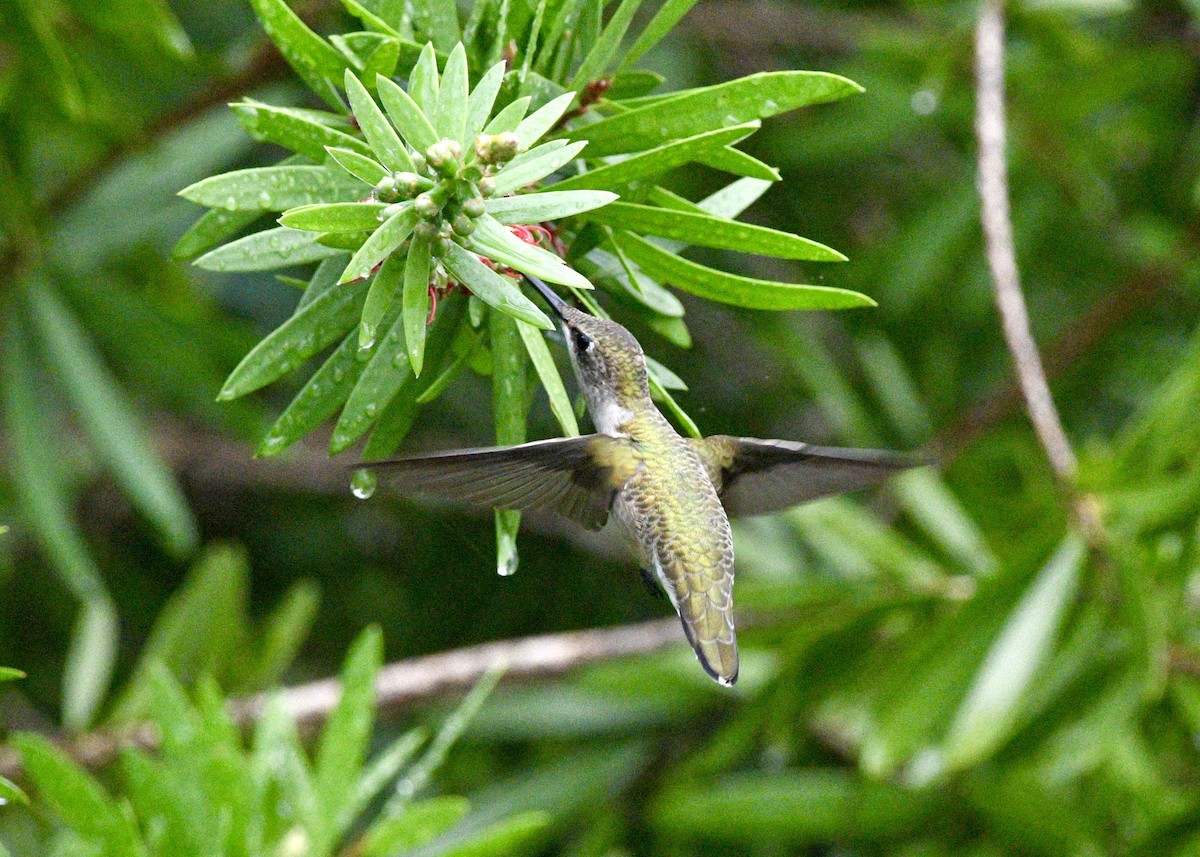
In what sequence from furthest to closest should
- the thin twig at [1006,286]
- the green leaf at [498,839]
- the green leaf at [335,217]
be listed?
the thin twig at [1006,286] < the green leaf at [498,839] < the green leaf at [335,217]

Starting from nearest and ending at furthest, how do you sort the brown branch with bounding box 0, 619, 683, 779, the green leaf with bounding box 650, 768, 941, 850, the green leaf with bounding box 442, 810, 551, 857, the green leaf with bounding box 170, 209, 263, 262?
the green leaf with bounding box 170, 209, 263, 262 < the green leaf with bounding box 442, 810, 551, 857 < the brown branch with bounding box 0, 619, 683, 779 < the green leaf with bounding box 650, 768, 941, 850

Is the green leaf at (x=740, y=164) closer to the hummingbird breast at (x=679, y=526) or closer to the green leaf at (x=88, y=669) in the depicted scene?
the hummingbird breast at (x=679, y=526)

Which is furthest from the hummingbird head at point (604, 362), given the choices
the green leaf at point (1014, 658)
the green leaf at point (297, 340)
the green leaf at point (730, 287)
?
the green leaf at point (1014, 658)

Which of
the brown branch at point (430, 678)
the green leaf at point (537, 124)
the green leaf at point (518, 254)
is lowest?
the brown branch at point (430, 678)

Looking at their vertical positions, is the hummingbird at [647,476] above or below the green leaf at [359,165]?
below

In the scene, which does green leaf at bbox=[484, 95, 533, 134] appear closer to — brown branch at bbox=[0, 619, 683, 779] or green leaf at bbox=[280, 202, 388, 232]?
green leaf at bbox=[280, 202, 388, 232]

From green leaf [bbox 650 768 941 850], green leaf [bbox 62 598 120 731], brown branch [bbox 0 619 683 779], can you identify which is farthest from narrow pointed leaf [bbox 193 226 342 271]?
green leaf [bbox 650 768 941 850]

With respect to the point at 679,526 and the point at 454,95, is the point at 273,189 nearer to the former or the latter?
the point at 454,95

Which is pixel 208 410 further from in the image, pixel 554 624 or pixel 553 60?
pixel 553 60
